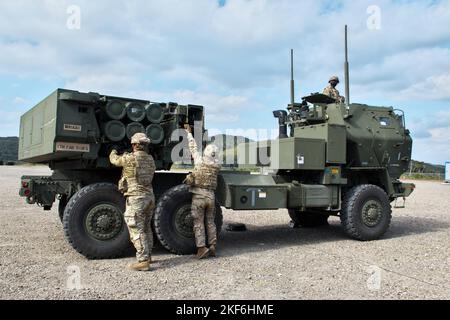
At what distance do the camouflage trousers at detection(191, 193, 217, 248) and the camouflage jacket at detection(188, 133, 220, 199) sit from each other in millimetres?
94

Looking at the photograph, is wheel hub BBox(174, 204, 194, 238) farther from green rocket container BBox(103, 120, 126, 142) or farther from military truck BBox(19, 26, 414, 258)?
green rocket container BBox(103, 120, 126, 142)

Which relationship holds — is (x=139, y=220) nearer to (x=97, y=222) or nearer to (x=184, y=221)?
(x=97, y=222)

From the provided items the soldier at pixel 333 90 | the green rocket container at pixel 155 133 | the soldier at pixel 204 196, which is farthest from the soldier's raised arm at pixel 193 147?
the soldier at pixel 333 90

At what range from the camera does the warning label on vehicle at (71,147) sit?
21.1ft

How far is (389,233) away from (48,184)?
274 inches

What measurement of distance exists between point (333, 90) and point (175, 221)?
197 inches

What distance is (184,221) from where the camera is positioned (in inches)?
280

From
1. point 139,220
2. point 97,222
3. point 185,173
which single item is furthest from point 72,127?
point 185,173

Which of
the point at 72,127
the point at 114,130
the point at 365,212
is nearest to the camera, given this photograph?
the point at 72,127

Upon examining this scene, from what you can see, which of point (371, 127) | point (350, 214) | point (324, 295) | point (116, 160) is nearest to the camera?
point (324, 295)

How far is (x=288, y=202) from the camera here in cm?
834

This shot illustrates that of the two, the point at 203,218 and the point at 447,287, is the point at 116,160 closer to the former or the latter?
the point at 203,218

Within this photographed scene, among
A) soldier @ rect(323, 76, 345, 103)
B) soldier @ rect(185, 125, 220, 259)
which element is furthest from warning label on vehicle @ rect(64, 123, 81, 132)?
soldier @ rect(323, 76, 345, 103)
